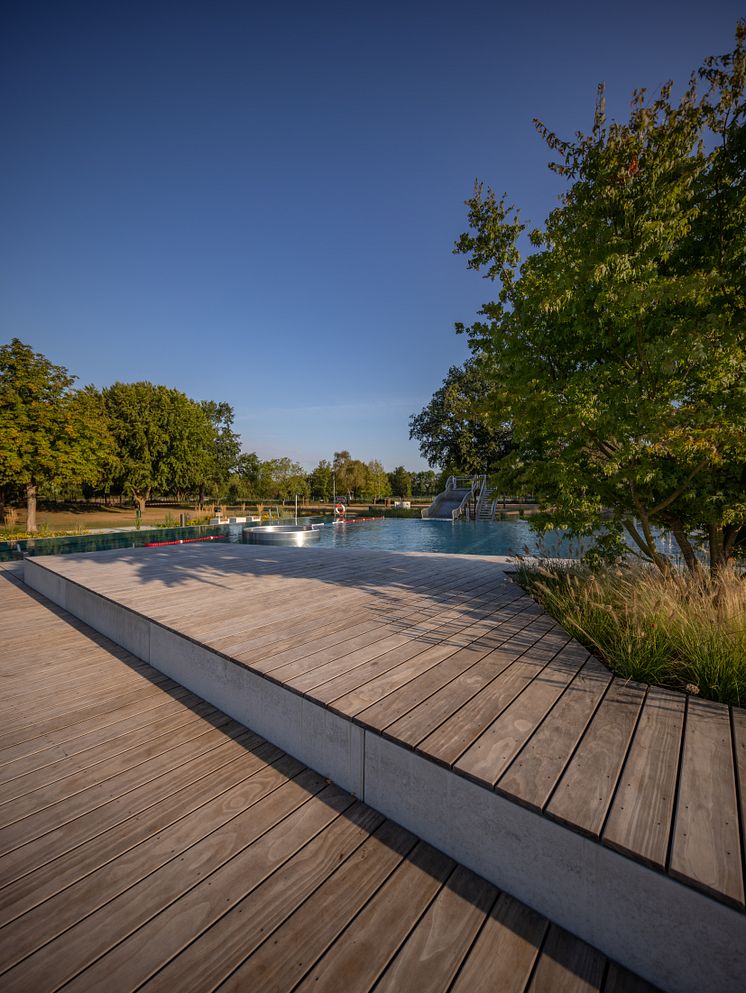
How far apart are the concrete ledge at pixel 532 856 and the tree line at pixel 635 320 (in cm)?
255

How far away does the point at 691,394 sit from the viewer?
3238mm

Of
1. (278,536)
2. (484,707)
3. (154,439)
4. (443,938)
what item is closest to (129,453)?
(154,439)

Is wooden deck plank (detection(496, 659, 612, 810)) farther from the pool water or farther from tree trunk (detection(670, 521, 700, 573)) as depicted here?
the pool water

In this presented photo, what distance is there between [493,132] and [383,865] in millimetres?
11235

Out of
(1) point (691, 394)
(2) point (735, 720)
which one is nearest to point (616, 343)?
(1) point (691, 394)

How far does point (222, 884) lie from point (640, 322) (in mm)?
4339

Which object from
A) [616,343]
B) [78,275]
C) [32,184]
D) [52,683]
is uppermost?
[32,184]

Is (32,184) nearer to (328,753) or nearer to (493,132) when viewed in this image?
(493,132)

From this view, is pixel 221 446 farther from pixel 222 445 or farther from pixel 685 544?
pixel 685 544

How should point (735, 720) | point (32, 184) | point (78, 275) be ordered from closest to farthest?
point (735, 720) < point (32, 184) < point (78, 275)

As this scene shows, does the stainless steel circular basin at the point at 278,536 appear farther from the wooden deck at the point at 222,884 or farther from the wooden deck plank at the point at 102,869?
the wooden deck plank at the point at 102,869

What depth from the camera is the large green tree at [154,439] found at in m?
27.9

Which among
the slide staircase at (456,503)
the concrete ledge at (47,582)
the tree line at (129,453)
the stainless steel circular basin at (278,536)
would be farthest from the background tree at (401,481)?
the concrete ledge at (47,582)

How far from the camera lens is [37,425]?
1605 centimetres
